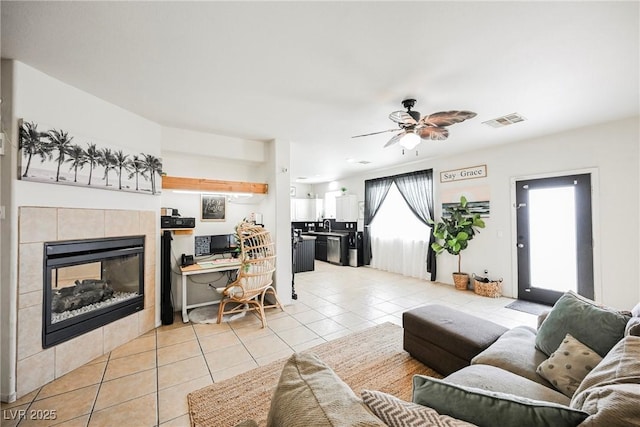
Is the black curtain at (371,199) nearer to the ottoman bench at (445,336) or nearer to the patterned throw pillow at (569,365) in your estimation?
the ottoman bench at (445,336)

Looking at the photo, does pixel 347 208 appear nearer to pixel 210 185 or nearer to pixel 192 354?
pixel 210 185

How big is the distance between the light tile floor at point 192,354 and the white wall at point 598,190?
3.33 ft

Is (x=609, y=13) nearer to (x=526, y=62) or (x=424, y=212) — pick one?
(x=526, y=62)

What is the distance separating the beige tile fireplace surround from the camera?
2.03 m

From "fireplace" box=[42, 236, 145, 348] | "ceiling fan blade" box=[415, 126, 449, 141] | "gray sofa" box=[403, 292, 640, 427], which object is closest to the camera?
"gray sofa" box=[403, 292, 640, 427]

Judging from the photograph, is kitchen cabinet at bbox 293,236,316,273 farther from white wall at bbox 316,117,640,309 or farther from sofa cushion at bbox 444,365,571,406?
sofa cushion at bbox 444,365,571,406

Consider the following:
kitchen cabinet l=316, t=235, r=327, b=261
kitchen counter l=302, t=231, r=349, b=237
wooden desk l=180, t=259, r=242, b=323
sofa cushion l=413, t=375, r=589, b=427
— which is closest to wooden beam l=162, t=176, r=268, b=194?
wooden desk l=180, t=259, r=242, b=323

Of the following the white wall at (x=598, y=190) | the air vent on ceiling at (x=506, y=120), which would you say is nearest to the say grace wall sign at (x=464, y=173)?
the white wall at (x=598, y=190)

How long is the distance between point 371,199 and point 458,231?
267cm

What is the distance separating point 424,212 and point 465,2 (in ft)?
15.2

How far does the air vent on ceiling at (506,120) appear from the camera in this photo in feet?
10.4

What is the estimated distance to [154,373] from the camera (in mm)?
2283

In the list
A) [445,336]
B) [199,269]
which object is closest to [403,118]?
[445,336]

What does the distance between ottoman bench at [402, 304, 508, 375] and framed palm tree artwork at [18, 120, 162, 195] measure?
3.36 meters
